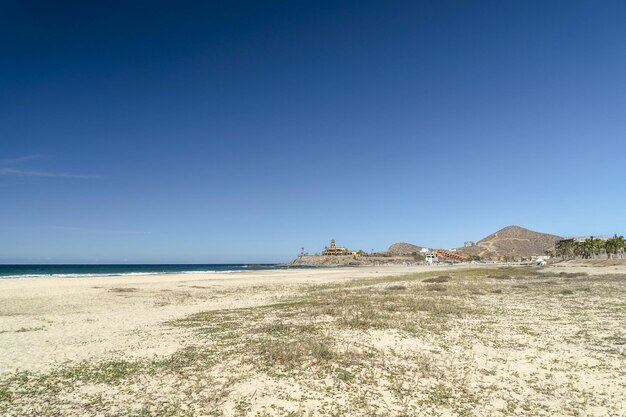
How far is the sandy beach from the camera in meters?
9.12

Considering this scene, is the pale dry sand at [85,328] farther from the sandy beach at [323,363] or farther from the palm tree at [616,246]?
the palm tree at [616,246]

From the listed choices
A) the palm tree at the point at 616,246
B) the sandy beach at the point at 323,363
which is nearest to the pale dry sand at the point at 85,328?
the sandy beach at the point at 323,363

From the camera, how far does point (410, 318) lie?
66.2ft

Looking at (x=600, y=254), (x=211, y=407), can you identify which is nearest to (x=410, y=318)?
(x=211, y=407)

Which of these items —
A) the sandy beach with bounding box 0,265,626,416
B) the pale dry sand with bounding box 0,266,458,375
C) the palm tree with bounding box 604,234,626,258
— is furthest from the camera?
the palm tree with bounding box 604,234,626,258

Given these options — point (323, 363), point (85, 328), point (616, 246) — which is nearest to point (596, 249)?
point (616, 246)

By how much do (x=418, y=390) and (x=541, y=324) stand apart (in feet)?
39.1

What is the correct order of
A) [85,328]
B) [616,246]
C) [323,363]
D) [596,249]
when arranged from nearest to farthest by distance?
[323,363] → [85,328] → [616,246] → [596,249]

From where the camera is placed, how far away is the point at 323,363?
12.2m

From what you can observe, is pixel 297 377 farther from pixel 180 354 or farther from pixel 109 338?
pixel 109 338

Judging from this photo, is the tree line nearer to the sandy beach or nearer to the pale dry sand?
the sandy beach

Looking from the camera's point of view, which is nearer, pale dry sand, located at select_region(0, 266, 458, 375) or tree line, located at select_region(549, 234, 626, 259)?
pale dry sand, located at select_region(0, 266, 458, 375)

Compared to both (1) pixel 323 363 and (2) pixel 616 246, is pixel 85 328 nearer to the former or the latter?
(1) pixel 323 363

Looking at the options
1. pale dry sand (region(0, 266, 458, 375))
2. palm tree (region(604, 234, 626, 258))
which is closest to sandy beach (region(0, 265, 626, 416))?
pale dry sand (region(0, 266, 458, 375))
